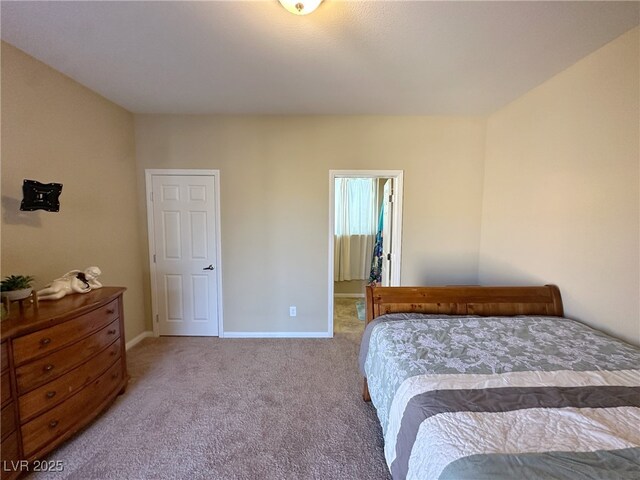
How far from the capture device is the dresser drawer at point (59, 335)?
1.53m

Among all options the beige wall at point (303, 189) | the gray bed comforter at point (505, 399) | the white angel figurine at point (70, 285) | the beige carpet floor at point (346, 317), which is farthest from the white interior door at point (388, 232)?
the white angel figurine at point (70, 285)

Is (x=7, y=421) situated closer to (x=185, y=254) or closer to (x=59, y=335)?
(x=59, y=335)

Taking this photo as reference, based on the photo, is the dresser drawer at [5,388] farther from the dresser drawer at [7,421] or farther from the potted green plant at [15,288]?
the potted green plant at [15,288]

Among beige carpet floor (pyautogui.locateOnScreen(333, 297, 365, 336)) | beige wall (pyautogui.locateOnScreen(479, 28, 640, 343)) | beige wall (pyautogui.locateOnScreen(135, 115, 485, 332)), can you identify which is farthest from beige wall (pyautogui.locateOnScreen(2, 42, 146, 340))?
beige wall (pyautogui.locateOnScreen(479, 28, 640, 343))

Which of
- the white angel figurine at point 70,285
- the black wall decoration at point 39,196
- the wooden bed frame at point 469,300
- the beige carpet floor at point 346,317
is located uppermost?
the black wall decoration at point 39,196

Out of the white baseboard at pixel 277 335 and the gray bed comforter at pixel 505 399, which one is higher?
the gray bed comforter at pixel 505 399

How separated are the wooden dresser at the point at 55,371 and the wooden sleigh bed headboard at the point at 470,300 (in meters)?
2.04

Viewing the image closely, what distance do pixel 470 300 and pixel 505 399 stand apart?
45.8 inches

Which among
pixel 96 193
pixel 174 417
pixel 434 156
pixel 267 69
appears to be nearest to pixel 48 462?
pixel 174 417

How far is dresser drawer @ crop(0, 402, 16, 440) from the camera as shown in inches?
56.5

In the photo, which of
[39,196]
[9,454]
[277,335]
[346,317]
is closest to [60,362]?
[9,454]

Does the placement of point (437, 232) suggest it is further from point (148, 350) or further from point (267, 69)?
point (148, 350)

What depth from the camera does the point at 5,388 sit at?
4.76 ft

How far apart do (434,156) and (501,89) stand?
35.8 inches
